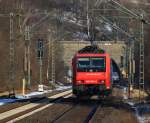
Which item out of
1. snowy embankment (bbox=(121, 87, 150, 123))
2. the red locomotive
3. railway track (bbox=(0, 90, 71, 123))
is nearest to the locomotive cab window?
the red locomotive

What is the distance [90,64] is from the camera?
36.9m

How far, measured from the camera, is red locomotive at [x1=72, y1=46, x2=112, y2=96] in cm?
3659

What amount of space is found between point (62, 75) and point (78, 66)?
218 ft

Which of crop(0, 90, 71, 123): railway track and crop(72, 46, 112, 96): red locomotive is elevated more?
crop(72, 46, 112, 96): red locomotive

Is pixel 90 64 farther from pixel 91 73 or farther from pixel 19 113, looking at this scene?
pixel 19 113

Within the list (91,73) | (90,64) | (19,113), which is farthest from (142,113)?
(90,64)

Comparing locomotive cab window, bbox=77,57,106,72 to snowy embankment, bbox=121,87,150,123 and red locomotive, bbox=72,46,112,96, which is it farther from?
snowy embankment, bbox=121,87,150,123

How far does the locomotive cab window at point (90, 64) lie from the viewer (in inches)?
1449

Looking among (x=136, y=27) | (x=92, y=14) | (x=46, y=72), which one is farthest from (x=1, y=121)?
(x=46, y=72)

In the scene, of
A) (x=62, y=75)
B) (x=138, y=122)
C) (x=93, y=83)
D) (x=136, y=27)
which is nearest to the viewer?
(x=138, y=122)

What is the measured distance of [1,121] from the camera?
2245 centimetres

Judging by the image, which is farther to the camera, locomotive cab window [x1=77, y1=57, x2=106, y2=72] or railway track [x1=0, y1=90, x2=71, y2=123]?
locomotive cab window [x1=77, y1=57, x2=106, y2=72]

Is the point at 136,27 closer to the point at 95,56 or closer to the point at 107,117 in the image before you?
the point at 95,56

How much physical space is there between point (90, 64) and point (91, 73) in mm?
636
